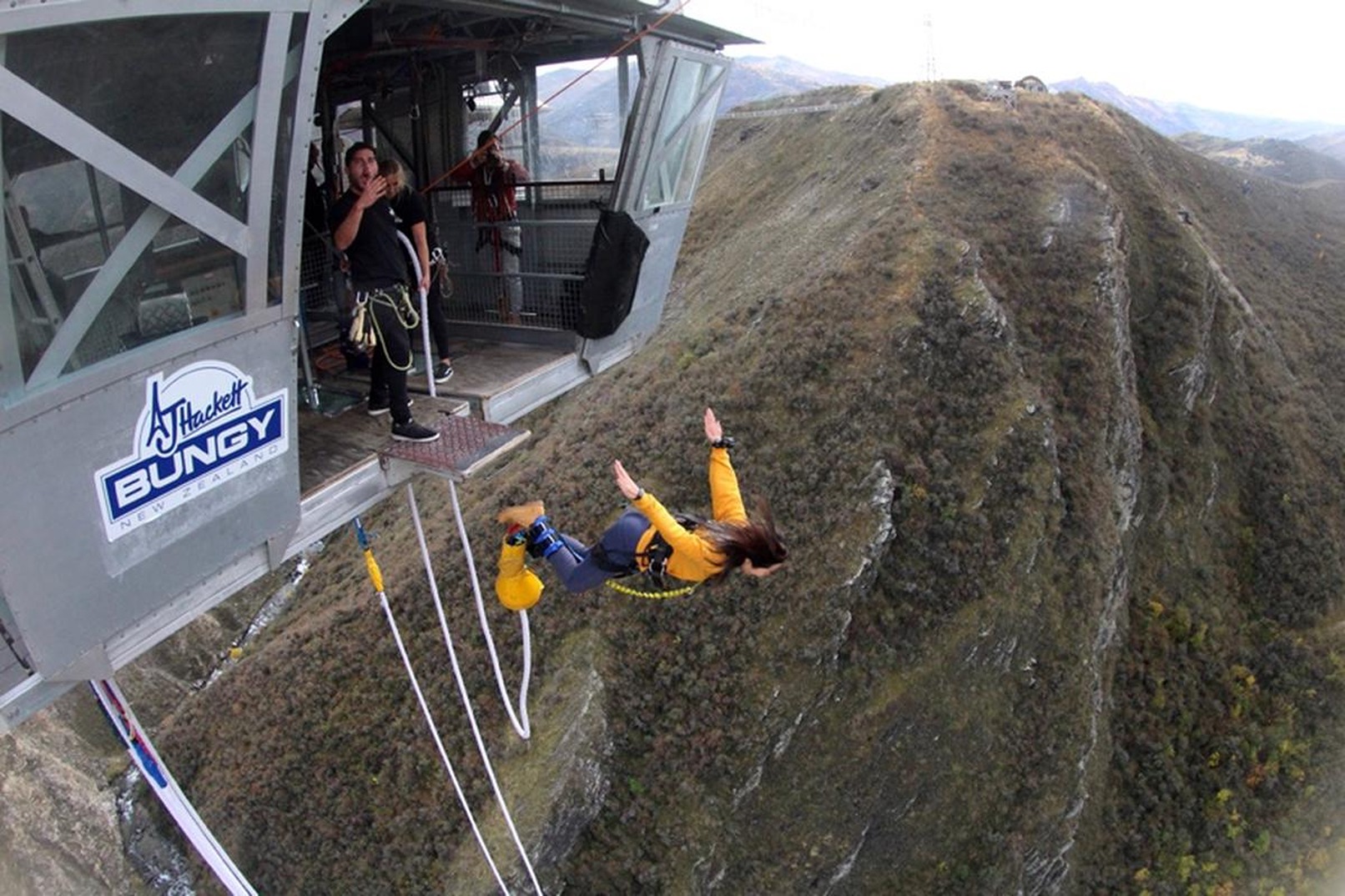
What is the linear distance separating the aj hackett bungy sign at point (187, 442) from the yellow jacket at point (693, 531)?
234 centimetres

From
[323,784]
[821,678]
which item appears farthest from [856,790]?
[323,784]

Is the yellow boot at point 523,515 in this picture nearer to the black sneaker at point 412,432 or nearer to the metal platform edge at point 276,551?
the metal platform edge at point 276,551

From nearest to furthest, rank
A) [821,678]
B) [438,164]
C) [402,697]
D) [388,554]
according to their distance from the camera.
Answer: [438,164]
[821,678]
[402,697]
[388,554]

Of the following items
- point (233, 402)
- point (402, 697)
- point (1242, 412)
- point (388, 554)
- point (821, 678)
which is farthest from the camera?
point (1242, 412)

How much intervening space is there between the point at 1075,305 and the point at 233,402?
22.2 metres

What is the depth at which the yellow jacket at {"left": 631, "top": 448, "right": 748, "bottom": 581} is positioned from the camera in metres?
5.28

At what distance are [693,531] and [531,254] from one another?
16.1 ft

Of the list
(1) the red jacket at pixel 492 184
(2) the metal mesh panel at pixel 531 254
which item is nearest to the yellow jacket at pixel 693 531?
(2) the metal mesh panel at pixel 531 254

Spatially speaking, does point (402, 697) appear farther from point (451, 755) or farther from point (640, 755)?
point (640, 755)

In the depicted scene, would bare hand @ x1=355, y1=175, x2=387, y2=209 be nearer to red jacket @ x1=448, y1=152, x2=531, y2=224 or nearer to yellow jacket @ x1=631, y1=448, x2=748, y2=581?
yellow jacket @ x1=631, y1=448, x2=748, y2=581

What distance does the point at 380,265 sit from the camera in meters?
6.03

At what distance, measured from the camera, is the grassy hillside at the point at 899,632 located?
56.9 ft

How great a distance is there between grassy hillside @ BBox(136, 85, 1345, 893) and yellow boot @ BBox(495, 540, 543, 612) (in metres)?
11.9

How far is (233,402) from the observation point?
4816 mm
